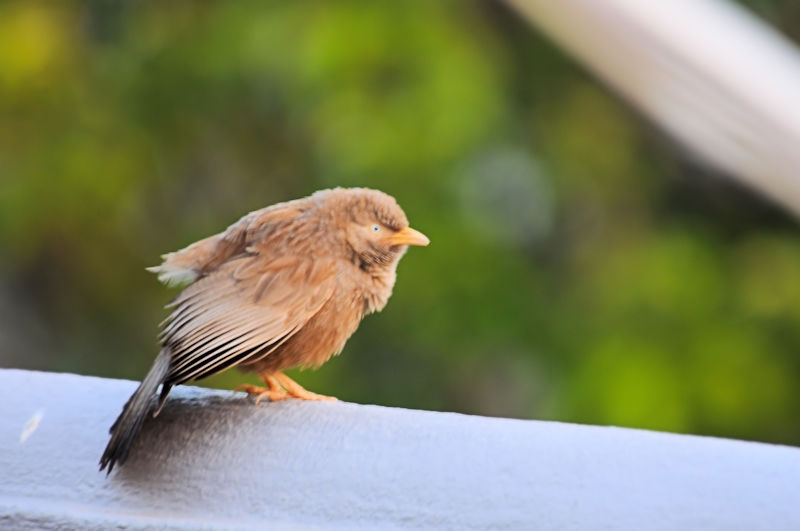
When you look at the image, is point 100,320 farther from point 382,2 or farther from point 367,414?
point 367,414

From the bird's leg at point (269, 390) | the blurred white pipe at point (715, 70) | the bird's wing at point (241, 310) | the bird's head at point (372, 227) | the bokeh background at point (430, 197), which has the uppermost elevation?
the blurred white pipe at point (715, 70)

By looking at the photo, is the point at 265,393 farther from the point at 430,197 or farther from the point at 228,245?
the point at 430,197

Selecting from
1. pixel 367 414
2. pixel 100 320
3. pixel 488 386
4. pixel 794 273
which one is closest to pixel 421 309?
pixel 488 386

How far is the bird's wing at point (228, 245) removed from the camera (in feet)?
6.68

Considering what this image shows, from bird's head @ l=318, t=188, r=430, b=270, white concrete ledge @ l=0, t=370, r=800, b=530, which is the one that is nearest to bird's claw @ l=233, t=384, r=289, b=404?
white concrete ledge @ l=0, t=370, r=800, b=530

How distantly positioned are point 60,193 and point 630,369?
1984 millimetres

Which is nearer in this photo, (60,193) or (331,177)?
(331,177)

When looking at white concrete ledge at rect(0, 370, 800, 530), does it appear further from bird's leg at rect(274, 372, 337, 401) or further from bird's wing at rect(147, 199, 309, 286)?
bird's wing at rect(147, 199, 309, 286)

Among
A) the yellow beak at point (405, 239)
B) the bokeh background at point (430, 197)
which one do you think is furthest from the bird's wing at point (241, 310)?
the bokeh background at point (430, 197)

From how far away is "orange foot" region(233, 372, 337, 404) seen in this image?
2.00m

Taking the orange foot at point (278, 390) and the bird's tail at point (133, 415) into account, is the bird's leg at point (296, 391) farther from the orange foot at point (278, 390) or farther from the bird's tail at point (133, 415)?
the bird's tail at point (133, 415)

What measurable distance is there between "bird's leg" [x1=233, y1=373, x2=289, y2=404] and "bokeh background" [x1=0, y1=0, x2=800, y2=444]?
174 cm

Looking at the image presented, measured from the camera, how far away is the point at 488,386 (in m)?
4.61

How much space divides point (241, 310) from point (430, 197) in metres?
1.99
